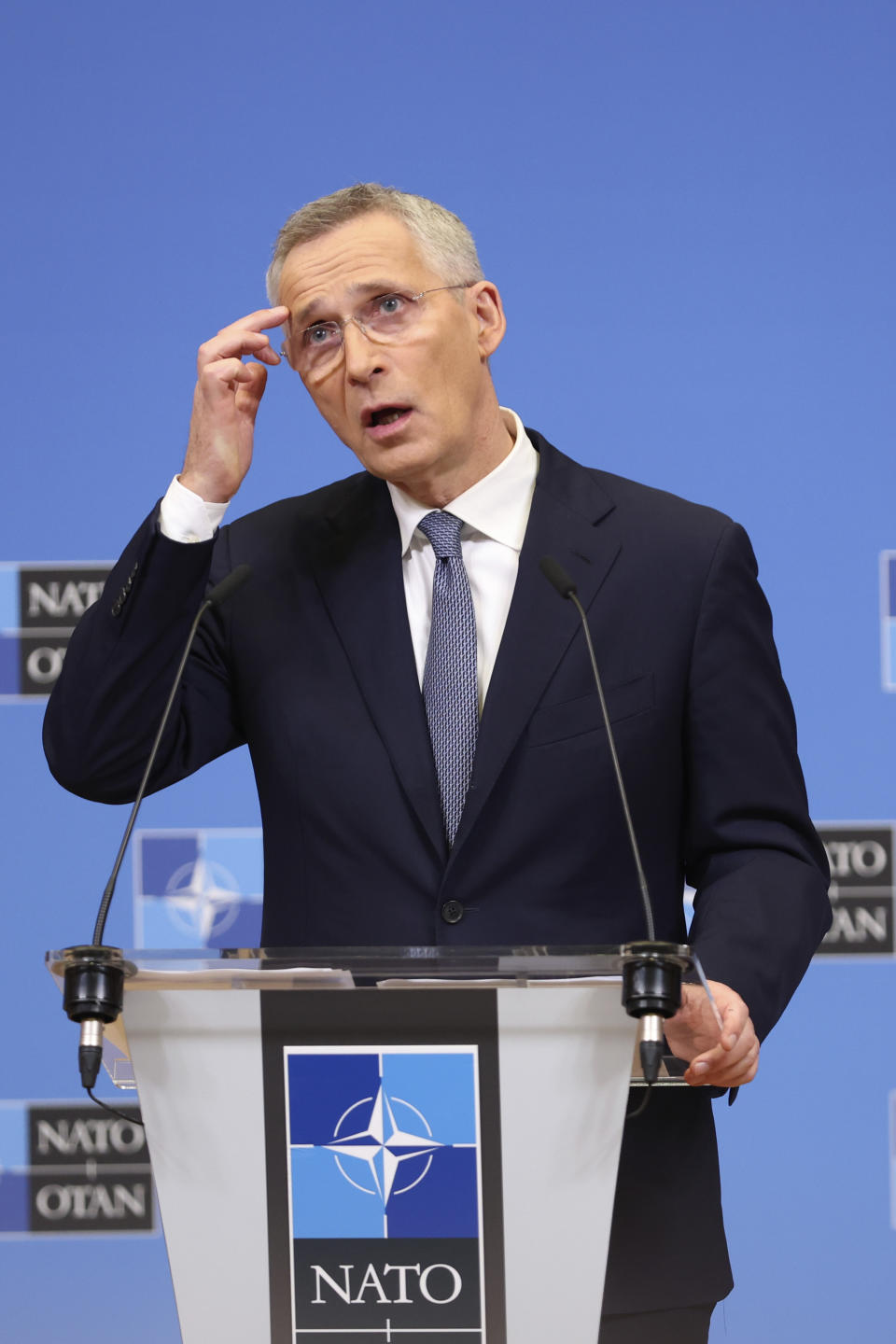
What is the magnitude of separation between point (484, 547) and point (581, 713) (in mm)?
262

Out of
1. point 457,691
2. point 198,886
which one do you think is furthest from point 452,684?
point 198,886

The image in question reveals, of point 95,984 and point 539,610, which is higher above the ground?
point 539,610

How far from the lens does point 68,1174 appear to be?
10.0 ft

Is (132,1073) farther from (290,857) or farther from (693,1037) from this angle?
(290,857)

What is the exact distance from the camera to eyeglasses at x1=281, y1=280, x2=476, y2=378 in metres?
1.88

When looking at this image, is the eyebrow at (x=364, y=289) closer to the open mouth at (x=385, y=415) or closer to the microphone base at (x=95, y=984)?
the open mouth at (x=385, y=415)

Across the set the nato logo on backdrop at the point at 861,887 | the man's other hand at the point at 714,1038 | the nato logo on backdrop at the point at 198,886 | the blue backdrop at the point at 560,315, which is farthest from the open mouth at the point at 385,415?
the nato logo on backdrop at the point at 861,887

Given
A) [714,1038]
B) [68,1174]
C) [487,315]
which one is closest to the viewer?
[714,1038]

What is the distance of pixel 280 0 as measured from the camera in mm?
3090

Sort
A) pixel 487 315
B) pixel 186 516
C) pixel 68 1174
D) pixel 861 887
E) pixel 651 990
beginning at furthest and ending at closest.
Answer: pixel 68 1174 → pixel 861 887 → pixel 487 315 → pixel 186 516 → pixel 651 990

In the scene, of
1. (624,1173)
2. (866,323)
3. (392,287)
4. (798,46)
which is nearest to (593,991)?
(624,1173)

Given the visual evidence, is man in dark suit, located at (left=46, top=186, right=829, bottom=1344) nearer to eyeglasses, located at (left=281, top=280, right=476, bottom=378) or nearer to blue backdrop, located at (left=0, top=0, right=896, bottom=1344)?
eyeglasses, located at (left=281, top=280, right=476, bottom=378)

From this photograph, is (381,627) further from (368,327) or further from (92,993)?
(92,993)

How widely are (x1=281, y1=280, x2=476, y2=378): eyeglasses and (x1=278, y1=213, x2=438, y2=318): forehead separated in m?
0.02
